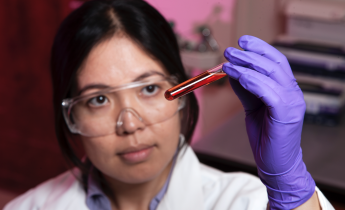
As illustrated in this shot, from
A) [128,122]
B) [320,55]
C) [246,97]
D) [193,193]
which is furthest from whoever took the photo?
[320,55]

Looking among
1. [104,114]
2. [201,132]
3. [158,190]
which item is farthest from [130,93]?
[201,132]

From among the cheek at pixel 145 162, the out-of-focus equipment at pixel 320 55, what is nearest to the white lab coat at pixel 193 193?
the cheek at pixel 145 162

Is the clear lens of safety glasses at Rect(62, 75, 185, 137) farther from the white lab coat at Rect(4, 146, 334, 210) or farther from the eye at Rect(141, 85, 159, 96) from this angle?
the white lab coat at Rect(4, 146, 334, 210)

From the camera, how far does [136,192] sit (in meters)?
1.19

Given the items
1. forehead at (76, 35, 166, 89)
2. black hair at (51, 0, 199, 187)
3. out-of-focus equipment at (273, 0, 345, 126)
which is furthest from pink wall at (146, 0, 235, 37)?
forehead at (76, 35, 166, 89)

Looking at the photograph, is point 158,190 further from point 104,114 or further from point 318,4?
point 318,4

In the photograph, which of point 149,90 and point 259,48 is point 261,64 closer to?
point 259,48

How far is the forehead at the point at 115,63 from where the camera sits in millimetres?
1013

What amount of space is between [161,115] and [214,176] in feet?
0.99

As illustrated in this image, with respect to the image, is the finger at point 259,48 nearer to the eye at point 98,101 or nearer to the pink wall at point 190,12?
the eye at point 98,101

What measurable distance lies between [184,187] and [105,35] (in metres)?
0.51

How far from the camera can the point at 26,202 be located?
1312 mm

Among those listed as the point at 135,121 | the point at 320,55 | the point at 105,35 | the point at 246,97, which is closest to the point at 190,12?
the point at 320,55

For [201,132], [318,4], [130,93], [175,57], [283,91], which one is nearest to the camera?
[283,91]
